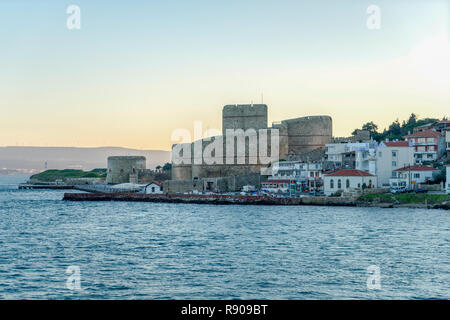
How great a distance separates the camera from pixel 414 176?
121 ft

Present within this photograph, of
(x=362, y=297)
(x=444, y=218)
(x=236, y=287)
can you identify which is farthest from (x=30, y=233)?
(x=444, y=218)

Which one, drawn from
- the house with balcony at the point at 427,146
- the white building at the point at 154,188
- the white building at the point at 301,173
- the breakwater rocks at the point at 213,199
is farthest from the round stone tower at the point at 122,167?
the house with balcony at the point at 427,146

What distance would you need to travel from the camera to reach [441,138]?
143ft

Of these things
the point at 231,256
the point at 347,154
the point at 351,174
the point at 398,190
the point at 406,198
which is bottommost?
the point at 231,256

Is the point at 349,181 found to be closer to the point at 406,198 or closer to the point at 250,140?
the point at 406,198

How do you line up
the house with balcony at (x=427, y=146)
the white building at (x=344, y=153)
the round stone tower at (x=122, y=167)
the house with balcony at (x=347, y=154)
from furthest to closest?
the round stone tower at (x=122, y=167) < the white building at (x=344, y=153) < the house with balcony at (x=427, y=146) < the house with balcony at (x=347, y=154)

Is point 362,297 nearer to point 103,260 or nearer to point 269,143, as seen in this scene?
point 103,260

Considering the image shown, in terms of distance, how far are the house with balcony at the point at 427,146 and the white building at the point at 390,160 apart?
127 inches

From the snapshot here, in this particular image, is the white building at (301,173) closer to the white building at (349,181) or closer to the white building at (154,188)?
the white building at (349,181)

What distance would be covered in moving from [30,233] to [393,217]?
17597 millimetres

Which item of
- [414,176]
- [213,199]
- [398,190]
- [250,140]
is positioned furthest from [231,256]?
[250,140]

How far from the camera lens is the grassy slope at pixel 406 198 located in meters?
32.8

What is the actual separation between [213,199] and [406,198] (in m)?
13.9

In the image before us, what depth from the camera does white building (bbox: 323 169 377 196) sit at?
3762 centimetres
